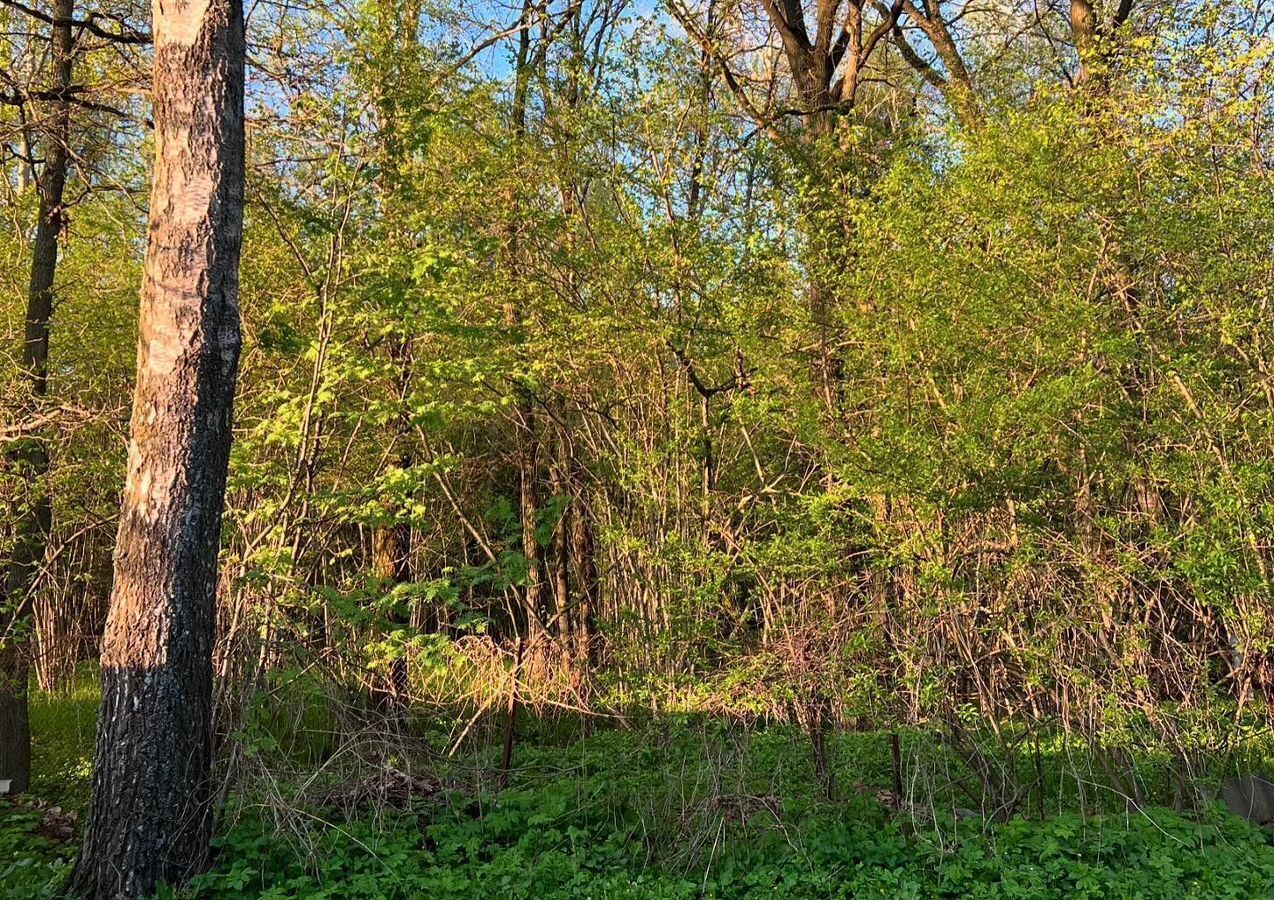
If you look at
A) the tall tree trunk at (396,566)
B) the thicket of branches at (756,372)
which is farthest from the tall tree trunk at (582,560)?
the tall tree trunk at (396,566)

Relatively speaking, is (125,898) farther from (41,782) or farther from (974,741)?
(974,741)

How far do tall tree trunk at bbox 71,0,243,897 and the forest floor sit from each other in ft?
0.78

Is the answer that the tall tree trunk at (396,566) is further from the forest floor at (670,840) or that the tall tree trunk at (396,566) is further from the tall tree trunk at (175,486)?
the tall tree trunk at (175,486)

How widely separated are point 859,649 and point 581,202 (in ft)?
11.7

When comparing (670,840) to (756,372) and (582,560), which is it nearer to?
(756,372)

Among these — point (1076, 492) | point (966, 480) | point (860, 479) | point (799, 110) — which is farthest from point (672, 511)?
point (799, 110)

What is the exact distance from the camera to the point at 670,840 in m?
3.62

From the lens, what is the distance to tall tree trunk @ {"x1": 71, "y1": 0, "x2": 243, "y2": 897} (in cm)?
308

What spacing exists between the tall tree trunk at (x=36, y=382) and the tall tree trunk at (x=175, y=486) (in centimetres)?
194

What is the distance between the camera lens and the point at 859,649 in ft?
13.3

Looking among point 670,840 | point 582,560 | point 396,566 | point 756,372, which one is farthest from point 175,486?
point 582,560

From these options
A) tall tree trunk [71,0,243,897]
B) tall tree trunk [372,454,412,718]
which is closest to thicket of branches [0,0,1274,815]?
tall tree trunk [372,454,412,718]

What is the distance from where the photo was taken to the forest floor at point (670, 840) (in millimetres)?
A: 3176

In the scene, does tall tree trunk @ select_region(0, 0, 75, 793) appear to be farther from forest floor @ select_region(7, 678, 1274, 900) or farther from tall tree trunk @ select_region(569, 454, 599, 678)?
tall tree trunk @ select_region(569, 454, 599, 678)
